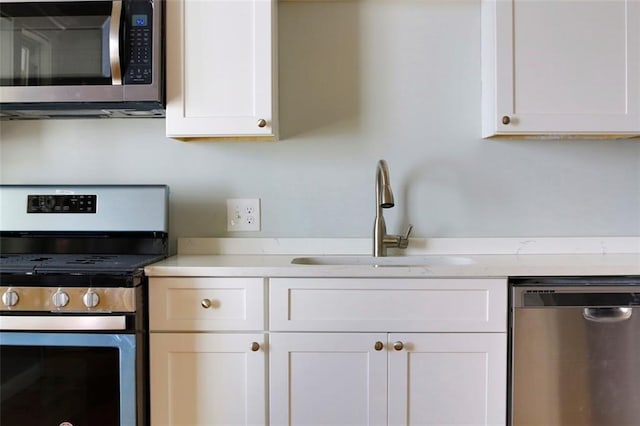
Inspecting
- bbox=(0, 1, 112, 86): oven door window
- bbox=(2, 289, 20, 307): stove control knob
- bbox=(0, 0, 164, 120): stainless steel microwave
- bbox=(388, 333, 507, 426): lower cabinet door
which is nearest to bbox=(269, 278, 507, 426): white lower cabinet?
bbox=(388, 333, 507, 426): lower cabinet door

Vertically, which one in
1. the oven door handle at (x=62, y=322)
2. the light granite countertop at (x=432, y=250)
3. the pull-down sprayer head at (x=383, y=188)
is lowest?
the oven door handle at (x=62, y=322)

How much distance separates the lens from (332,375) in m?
1.41

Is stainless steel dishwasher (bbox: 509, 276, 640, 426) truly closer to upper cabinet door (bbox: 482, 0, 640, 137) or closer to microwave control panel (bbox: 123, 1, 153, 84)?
upper cabinet door (bbox: 482, 0, 640, 137)

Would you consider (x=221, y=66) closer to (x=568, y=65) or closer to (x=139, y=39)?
(x=139, y=39)

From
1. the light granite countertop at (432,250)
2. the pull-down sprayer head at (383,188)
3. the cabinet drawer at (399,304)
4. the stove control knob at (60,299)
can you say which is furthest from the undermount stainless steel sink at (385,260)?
the stove control knob at (60,299)

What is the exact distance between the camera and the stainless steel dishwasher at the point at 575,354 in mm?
1381

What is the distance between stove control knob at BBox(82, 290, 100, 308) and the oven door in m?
0.12

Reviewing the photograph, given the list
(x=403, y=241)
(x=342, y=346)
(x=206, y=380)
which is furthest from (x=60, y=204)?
(x=403, y=241)

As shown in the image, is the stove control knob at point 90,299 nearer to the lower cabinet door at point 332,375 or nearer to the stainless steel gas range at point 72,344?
the stainless steel gas range at point 72,344

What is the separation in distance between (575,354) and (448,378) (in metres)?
0.39

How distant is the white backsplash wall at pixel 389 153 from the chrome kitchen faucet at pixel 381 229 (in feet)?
0.34

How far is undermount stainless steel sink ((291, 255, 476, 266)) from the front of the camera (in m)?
1.76

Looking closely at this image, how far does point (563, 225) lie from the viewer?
182 centimetres

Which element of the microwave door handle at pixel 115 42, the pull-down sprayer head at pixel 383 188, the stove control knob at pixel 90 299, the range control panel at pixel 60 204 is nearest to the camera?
the stove control knob at pixel 90 299
